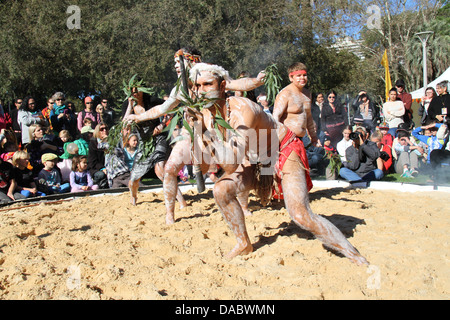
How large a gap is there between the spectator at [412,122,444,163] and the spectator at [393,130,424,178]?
0.38m

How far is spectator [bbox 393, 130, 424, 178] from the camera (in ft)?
30.2

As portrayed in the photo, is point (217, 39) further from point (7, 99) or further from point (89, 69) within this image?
point (7, 99)

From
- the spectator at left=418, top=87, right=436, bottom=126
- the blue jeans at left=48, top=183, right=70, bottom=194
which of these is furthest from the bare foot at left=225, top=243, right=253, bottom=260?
the spectator at left=418, top=87, right=436, bottom=126

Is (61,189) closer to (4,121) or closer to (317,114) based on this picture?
(4,121)

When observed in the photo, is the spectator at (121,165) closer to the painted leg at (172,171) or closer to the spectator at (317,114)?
the painted leg at (172,171)

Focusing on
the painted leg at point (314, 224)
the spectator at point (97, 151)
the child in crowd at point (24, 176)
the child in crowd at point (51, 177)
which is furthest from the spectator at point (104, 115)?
the painted leg at point (314, 224)

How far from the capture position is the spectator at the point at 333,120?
10.1m

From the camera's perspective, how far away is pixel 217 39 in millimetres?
14305

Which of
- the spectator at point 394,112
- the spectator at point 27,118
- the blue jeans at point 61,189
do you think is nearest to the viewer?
the blue jeans at point 61,189

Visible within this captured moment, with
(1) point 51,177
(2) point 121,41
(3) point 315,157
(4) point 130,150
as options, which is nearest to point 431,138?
(3) point 315,157

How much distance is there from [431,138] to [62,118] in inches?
320

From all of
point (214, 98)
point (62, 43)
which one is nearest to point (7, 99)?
point (62, 43)

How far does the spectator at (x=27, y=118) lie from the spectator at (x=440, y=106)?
8.80 meters

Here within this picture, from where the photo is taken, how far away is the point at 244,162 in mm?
3840
